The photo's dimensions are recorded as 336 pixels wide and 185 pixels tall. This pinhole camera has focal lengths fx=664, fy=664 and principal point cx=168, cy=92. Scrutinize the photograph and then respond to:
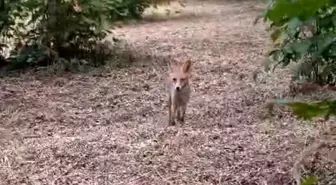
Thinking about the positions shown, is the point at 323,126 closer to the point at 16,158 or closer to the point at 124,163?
the point at 124,163

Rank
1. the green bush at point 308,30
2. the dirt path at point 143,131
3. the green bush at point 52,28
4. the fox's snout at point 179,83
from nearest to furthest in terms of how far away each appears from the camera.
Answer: the green bush at point 308,30 < the dirt path at point 143,131 < the fox's snout at point 179,83 < the green bush at point 52,28

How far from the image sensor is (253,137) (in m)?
3.88

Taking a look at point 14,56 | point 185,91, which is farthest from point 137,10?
point 185,91

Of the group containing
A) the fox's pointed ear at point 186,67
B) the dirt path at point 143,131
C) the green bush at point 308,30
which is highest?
the green bush at point 308,30

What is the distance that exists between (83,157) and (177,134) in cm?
62

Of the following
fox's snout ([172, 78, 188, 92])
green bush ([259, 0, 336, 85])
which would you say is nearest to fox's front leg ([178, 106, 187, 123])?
fox's snout ([172, 78, 188, 92])

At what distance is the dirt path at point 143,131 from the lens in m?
3.37

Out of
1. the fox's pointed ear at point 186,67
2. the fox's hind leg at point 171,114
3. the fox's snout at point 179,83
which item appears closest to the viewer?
the fox's hind leg at point 171,114

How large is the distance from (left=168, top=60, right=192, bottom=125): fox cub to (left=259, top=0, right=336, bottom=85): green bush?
63cm

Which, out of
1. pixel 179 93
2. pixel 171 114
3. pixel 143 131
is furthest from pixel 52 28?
pixel 143 131

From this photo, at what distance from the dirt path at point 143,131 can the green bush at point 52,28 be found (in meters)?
0.54

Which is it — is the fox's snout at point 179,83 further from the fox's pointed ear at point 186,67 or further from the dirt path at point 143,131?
the dirt path at point 143,131

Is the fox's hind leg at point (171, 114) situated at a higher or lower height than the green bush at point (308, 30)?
lower

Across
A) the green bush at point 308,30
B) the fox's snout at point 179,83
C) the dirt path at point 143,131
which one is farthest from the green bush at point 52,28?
the fox's snout at point 179,83
